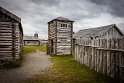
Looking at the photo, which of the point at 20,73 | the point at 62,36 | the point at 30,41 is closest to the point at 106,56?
the point at 20,73

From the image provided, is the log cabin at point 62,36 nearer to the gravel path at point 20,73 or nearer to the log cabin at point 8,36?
the log cabin at point 8,36

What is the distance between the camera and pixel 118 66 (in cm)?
793

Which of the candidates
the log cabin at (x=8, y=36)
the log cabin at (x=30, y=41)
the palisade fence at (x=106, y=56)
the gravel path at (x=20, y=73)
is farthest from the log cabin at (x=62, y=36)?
the log cabin at (x=30, y=41)

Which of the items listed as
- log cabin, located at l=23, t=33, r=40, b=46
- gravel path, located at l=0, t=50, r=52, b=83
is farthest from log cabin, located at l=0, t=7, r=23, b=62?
log cabin, located at l=23, t=33, r=40, b=46

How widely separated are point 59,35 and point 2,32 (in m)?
10.2

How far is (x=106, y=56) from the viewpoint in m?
9.13

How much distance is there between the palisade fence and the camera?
7.81m

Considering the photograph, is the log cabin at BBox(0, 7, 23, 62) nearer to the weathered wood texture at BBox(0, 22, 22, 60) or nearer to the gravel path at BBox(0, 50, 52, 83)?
the weathered wood texture at BBox(0, 22, 22, 60)

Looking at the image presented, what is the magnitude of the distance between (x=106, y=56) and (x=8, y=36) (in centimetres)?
956

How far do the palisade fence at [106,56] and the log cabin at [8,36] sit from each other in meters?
7.01

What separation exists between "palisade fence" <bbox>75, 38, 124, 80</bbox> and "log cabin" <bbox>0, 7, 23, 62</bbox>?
23.0 ft

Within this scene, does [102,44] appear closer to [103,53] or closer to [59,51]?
[103,53]

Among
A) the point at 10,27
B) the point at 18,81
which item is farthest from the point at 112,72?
the point at 10,27

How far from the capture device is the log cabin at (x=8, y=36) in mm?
14109
